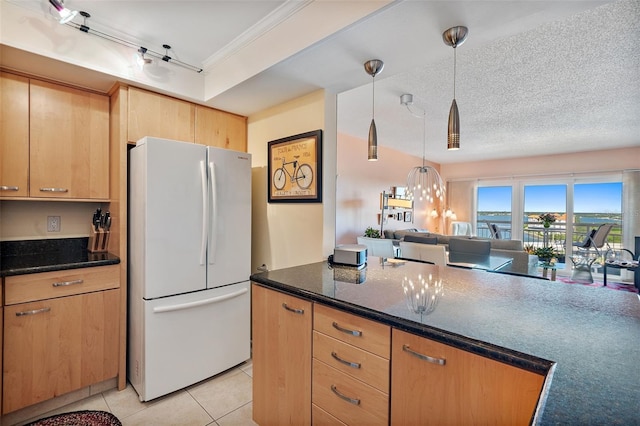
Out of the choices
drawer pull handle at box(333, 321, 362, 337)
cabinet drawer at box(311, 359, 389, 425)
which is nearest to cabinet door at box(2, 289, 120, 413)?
cabinet drawer at box(311, 359, 389, 425)

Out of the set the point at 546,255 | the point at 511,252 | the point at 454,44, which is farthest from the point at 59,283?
the point at 546,255

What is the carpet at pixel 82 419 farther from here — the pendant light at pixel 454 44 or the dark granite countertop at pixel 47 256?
the pendant light at pixel 454 44

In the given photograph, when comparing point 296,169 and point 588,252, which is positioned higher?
point 296,169

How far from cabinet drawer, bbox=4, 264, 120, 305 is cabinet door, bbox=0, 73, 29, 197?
59 centimetres

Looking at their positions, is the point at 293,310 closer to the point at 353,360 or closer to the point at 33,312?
the point at 353,360

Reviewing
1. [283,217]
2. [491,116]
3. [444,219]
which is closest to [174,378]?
[283,217]

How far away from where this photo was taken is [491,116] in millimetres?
3830

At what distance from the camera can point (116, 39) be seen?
1928 millimetres

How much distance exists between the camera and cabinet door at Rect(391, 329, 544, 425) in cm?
81

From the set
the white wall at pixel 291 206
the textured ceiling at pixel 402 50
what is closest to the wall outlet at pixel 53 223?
the textured ceiling at pixel 402 50

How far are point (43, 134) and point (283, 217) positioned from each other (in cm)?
174

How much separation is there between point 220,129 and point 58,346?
194 cm

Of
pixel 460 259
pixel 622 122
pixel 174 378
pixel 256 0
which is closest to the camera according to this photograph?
pixel 256 0

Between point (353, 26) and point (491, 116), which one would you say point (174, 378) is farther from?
point (491, 116)
